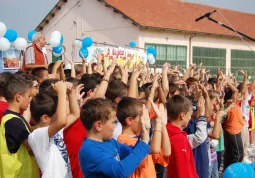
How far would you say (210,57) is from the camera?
26281 millimetres

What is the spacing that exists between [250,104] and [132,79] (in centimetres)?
420

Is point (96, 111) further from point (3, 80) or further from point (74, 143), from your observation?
point (3, 80)

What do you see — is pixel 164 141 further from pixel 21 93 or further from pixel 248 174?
pixel 248 174

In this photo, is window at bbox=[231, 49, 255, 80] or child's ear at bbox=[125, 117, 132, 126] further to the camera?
window at bbox=[231, 49, 255, 80]

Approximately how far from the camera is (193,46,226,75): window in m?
25.4

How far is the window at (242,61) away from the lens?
1096 inches

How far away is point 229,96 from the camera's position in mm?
6949

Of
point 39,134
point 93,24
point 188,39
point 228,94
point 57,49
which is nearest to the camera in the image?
point 39,134

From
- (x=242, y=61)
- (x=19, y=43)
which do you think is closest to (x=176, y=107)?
(x=19, y=43)

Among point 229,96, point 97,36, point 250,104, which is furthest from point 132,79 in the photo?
point 97,36

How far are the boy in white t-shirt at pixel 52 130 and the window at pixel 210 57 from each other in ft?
73.8

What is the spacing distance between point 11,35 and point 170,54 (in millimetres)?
15303

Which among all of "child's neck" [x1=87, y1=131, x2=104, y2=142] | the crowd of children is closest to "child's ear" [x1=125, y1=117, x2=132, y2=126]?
the crowd of children

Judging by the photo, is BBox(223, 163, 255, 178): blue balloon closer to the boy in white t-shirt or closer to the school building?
the boy in white t-shirt
